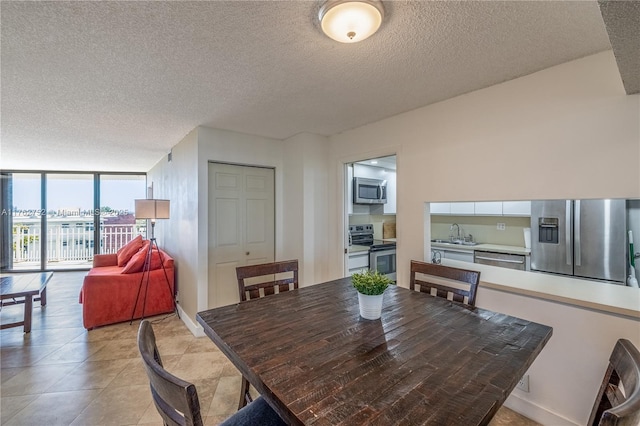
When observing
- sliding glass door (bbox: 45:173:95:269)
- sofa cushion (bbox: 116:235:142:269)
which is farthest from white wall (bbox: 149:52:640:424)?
sliding glass door (bbox: 45:173:95:269)

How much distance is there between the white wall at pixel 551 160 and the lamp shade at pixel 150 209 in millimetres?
3213

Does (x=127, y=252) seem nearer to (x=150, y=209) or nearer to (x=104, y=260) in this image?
(x=104, y=260)

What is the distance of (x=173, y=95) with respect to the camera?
221 cm

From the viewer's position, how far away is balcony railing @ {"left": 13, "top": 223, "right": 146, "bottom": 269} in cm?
607

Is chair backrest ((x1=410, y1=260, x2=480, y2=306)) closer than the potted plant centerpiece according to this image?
No

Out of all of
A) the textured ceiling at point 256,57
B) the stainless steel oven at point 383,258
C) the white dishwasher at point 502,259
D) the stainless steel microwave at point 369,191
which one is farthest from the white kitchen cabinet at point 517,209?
the textured ceiling at point 256,57

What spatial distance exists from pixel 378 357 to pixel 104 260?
5371 mm

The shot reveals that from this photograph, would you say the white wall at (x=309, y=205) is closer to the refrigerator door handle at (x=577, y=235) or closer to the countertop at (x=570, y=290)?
the countertop at (x=570, y=290)

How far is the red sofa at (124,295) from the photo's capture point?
319 cm

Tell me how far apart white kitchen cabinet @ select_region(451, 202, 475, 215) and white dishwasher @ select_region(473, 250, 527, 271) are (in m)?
0.63

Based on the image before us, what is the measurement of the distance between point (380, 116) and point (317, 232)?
4.97 feet

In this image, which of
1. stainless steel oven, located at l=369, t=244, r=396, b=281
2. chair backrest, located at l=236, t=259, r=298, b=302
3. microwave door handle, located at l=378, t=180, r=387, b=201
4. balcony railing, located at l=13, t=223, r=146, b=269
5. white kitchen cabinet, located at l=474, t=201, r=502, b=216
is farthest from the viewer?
balcony railing, located at l=13, t=223, r=146, b=269

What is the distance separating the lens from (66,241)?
21.1ft

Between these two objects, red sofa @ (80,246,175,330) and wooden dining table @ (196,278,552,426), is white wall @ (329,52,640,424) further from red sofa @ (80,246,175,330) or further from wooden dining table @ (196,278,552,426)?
red sofa @ (80,246,175,330)
